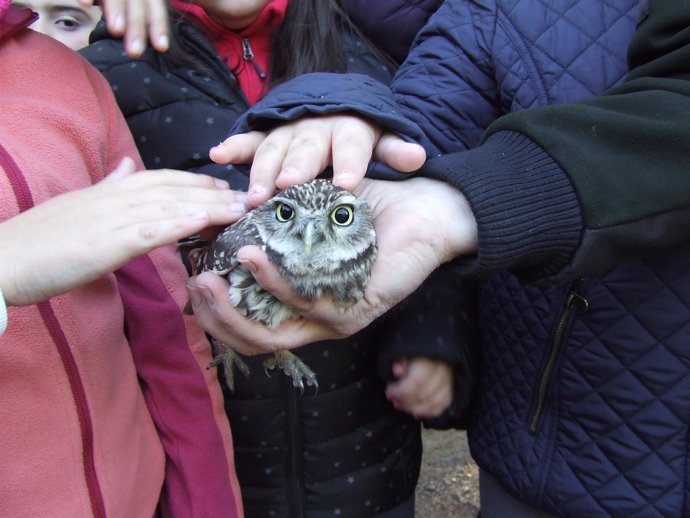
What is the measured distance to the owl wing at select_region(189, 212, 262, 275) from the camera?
1.40 meters

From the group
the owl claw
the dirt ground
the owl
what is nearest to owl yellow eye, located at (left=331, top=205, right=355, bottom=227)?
the owl

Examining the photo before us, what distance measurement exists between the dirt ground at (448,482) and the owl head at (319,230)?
2.44m

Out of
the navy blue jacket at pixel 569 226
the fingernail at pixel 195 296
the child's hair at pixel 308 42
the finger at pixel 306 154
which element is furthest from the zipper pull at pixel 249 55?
the fingernail at pixel 195 296

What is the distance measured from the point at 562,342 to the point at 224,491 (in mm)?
863

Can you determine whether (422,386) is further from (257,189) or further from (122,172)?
(122,172)

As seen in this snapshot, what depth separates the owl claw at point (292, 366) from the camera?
1567mm

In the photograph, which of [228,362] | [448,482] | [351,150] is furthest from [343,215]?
[448,482]

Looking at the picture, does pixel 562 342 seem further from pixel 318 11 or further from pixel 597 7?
pixel 318 11

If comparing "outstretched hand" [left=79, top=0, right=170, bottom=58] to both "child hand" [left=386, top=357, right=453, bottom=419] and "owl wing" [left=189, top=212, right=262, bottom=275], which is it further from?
"child hand" [left=386, top=357, right=453, bottom=419]

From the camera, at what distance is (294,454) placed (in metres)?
1.73

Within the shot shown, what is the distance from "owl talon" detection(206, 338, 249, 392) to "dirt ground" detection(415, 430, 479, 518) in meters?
2.12

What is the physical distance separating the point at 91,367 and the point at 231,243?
1.27 ft

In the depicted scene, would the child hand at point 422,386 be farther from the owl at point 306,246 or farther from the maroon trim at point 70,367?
the maroon trim at point 70,367

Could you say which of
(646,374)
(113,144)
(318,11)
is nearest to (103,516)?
(113,144)
